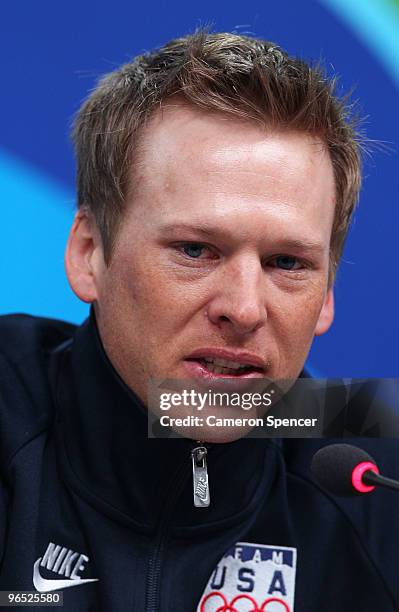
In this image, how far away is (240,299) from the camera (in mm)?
1392

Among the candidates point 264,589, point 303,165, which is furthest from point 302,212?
point 264,589

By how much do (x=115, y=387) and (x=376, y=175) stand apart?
1.02 m

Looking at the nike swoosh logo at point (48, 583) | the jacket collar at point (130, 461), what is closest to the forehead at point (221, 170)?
the jacket collar at point (130, 461)

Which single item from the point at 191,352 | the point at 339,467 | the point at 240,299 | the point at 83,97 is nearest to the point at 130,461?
the point at 191,352

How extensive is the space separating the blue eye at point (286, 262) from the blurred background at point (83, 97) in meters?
0.67

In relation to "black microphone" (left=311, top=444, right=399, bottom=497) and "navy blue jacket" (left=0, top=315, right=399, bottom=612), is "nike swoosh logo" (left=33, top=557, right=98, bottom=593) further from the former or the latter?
"black microphone" (left=311, top=444, right=399, bottom=497)

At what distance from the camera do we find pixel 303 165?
1.53m

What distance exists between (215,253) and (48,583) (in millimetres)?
599

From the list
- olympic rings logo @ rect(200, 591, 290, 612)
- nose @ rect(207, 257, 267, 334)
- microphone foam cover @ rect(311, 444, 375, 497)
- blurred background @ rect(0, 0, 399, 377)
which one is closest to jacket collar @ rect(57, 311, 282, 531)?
olympic rings logo @ rect(200, 591, 290, 612)

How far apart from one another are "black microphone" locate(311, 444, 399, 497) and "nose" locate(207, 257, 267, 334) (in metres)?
0.27

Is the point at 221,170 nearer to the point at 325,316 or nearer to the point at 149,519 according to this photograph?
the point at 325,316

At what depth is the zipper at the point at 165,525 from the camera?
57.3 inches

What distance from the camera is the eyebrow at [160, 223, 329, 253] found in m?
1.45

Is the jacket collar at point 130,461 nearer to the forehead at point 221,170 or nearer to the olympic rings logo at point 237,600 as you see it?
the olympic rings logo at point 237,600
